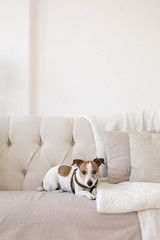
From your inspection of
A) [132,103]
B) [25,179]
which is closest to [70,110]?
[132,103]

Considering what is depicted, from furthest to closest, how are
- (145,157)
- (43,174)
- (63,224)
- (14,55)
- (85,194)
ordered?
(14,55)
(43,174)
(145,157)
(85,194)
(63,224)

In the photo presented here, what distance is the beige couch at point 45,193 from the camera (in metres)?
1.05

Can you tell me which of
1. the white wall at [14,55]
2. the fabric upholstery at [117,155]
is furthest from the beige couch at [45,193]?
the white wall at [14,55]

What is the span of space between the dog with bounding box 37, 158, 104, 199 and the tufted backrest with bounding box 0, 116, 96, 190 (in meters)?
0.12

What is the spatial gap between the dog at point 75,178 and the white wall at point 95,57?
86cm

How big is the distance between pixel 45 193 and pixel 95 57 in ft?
4.75

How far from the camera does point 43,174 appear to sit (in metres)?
1.58

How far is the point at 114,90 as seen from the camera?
7.42ft

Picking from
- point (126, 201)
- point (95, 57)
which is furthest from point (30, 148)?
point (95, 57)

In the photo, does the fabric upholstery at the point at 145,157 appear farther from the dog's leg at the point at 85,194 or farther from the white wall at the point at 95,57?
the white wall at the point at 95,57

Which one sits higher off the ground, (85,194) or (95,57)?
(95,57)

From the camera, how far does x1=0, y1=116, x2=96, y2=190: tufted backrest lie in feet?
5.15

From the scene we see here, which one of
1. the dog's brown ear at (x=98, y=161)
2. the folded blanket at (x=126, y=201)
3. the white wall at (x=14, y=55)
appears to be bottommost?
the folded blanket at (x=126, y=201)

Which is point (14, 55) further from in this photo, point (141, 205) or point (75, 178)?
point (141, 205)
